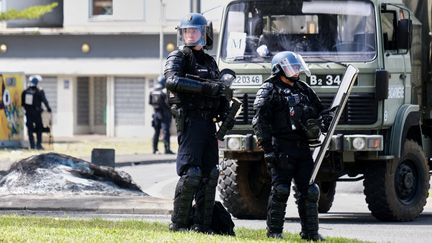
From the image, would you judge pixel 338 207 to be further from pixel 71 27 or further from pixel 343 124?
pixel 71 27

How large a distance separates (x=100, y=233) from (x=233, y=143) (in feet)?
Answer: 15.8

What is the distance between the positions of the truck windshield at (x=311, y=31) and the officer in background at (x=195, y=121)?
426 centimetres

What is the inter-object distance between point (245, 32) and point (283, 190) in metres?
4.58

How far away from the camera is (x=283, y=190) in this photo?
43.3 feet

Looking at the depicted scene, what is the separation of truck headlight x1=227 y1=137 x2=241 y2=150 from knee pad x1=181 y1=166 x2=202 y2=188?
4179 millimetres

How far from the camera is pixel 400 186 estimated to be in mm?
17531

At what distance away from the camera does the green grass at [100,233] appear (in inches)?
460

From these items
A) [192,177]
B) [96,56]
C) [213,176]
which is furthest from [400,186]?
[96,56]

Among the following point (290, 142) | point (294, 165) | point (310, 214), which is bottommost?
point (310, 214)

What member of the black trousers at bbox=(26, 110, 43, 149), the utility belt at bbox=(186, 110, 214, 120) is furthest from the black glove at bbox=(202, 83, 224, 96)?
the black trousers at bbox=(26, 110, 43, 149)

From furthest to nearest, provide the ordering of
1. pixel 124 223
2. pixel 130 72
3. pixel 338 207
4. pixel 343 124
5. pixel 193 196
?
pixel 130 72, pixel 338 207, pixel 343 124, pixel 124 223, pixel 193 196

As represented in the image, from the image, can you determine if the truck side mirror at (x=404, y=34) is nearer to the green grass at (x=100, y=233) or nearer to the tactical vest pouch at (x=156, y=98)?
the green grass at (x=100, y=233)

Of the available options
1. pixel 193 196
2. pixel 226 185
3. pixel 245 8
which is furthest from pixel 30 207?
pixel 193 196

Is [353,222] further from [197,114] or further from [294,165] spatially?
[197,114]
